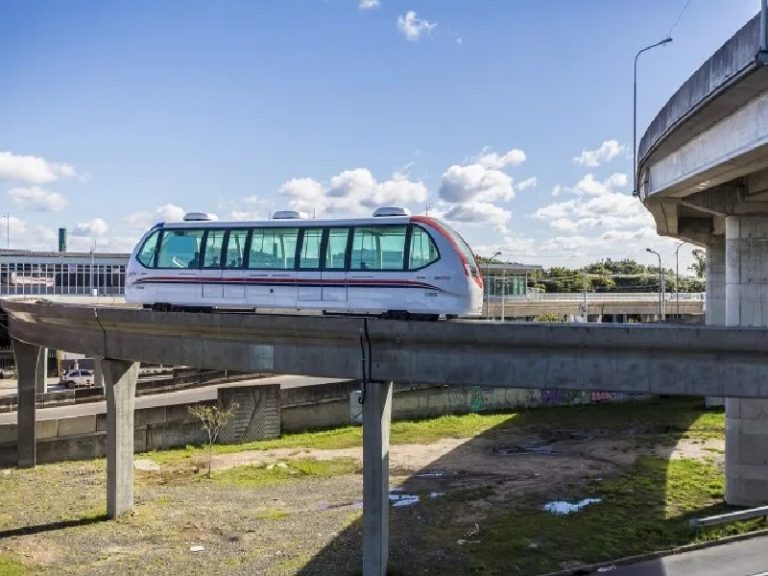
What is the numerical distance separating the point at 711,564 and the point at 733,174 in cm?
1079

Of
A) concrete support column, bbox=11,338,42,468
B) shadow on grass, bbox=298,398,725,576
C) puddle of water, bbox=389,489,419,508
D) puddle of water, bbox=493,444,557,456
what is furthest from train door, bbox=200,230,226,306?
puddle of water, bbox=493,444,557,456

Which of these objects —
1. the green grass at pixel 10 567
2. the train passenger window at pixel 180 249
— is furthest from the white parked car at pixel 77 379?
the train passenger window at pixel 180 249

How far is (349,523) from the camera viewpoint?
21906 millimetres

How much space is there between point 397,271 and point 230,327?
5.22 metres

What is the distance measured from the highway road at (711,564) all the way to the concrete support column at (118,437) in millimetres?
15608

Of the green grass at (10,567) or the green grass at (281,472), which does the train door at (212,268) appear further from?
the green grass at (281,472)

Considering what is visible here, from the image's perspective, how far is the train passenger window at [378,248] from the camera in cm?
1828

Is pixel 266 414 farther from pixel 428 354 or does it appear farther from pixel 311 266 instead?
pixel 428 354

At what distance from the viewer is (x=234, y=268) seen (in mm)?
20594

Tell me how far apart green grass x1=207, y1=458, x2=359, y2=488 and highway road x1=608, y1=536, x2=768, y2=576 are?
14.3m

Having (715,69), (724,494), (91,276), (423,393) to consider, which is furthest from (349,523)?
(91,276)

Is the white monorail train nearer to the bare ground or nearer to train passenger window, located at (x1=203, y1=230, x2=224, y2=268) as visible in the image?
train passenger window, located at (x1=203, y1=230, x2=224, y2=268)

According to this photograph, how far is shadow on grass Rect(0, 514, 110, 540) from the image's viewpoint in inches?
834

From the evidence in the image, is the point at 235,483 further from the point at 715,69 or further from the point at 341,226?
the point at 715,69
